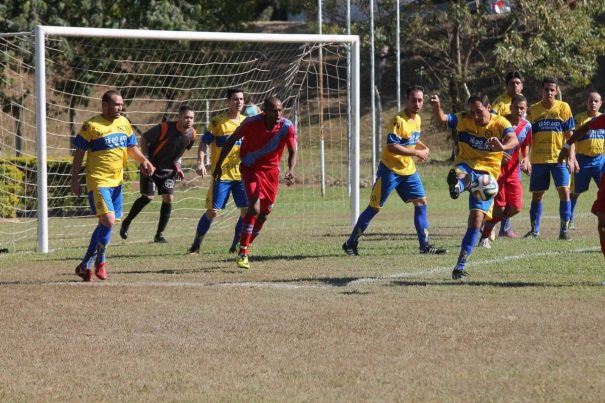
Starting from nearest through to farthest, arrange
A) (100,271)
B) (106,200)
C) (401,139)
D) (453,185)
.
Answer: (453,185), (106,200), (100,271), (401,139)

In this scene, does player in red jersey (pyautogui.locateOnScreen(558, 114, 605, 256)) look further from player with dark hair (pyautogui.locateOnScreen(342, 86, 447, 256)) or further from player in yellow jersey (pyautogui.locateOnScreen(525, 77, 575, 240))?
player in yellow jersey (pyautogui.locateOnScreen(525, 77, 575, 240))

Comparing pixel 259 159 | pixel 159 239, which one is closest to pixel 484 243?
pixel 259 159

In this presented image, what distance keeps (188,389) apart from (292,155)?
642 centimetres

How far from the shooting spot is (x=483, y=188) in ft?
38.6

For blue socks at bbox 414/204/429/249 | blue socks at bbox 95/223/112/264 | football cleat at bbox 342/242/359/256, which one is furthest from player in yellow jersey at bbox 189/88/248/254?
blue socks at bbox 95/223/112/264

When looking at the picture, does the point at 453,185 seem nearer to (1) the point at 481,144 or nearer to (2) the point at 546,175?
(1) the point at 481,144

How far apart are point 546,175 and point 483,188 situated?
5.07 meters

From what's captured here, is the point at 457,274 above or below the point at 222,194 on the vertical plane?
below

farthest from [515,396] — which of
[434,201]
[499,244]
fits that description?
[434,201]

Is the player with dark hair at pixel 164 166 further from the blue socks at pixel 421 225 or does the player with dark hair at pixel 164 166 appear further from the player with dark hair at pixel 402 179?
the blue socks at pixel 421 225

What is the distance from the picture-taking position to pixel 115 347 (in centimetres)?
884

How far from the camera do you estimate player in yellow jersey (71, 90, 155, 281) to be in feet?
39.7

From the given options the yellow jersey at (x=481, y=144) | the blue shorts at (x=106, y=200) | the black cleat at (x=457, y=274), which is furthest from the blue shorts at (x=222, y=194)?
the black cleat at (x=457, y=274)

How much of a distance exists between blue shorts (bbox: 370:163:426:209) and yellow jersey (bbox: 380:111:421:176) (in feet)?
0.22
